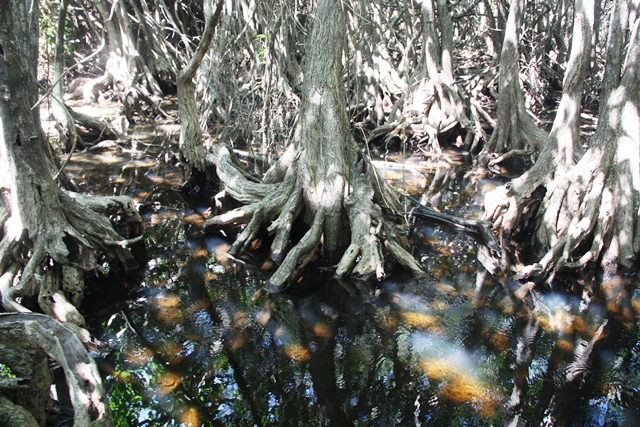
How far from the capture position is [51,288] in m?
4.70

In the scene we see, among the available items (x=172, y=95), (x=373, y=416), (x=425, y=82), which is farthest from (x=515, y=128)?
(x=172, y=95)

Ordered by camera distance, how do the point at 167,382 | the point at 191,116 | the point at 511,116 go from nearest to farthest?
the point at 167,382 < the point at 191,116 < the point at 511,116

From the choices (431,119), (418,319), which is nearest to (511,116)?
(431,119)

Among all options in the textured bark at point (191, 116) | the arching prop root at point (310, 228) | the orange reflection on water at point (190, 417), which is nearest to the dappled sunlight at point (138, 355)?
the orange reflection on water at point (190, 417)

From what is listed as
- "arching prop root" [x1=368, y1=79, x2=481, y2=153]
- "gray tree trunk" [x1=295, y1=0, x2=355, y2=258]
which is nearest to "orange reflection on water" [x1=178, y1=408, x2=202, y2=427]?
"gray tree trunk" [x1=295, y1=0, x2=355, y2=258]

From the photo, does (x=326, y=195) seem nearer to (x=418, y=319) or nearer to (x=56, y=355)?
(x=418, y=319)

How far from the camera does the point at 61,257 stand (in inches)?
190

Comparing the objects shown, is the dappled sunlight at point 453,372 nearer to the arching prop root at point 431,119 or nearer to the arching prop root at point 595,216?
the arching prop root at point 595,216

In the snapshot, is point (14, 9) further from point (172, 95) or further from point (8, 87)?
point (172, 95)

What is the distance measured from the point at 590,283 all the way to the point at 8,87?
6235mm

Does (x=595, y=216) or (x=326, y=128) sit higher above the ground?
(x=326, y=128)

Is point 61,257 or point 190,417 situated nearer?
point 190,417

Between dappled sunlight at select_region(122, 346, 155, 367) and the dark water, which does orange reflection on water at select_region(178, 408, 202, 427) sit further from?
dappled sunlight at select_region(122, 346, 155, 367)

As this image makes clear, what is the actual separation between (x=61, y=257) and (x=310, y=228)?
2.63 m
